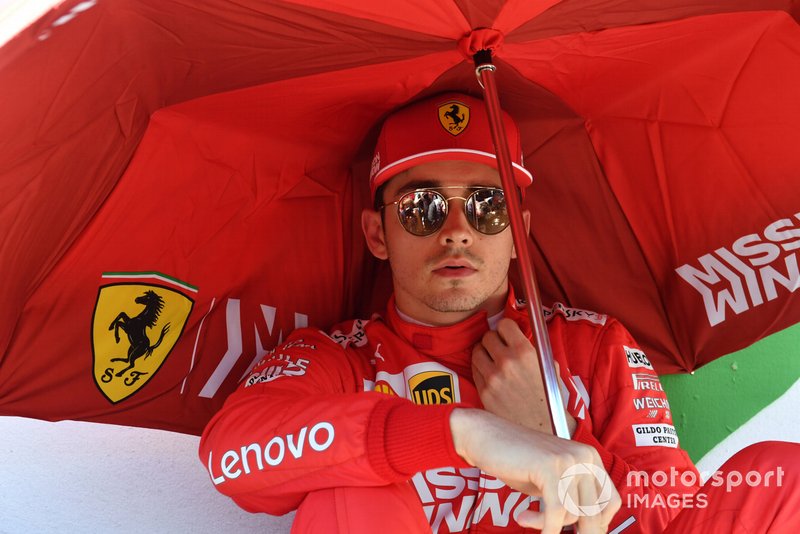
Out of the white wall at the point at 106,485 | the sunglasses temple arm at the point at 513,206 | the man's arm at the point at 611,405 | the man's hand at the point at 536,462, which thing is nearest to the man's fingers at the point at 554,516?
the man's hand at the point at 536,462

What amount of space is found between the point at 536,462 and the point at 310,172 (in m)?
0.96

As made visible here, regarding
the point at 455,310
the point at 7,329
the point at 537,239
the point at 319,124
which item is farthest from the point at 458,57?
the point at 7,329

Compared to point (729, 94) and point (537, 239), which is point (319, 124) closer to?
point (537, 239)

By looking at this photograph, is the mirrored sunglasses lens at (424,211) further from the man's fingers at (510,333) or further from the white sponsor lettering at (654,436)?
the white sponsor lettering at (654,436)

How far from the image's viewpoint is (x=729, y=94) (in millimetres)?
1713

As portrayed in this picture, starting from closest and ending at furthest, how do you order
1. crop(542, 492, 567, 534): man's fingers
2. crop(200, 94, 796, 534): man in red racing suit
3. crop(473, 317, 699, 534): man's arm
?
crop(542, 492, 567, 534): man's fingers < crop(200, 94, 796, 534): man in red racing suit < crop(473, 317, 699, 534): man's arm

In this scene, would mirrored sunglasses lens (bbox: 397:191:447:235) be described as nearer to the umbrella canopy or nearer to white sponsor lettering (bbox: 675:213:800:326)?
the umbrella canopy

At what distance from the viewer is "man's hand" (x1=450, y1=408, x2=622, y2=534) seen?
3.64 feet

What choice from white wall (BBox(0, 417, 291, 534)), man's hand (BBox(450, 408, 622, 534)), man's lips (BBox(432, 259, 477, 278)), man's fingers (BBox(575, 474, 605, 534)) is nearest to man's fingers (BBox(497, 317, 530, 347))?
man's lips (BBox(432, 259, 477, 278))

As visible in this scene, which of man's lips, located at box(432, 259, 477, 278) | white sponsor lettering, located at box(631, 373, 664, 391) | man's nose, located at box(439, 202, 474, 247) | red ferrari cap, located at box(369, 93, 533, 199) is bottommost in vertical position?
white sponsor lettering, located at box(631, 373, 664, 391)

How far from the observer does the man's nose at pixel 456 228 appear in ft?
5.61

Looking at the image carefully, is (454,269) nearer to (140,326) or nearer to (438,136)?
(438,136)

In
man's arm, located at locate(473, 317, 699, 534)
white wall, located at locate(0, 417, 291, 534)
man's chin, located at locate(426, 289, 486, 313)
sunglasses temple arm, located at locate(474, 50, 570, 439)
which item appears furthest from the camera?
white wall, located at locate(0, 417, 291, 534)

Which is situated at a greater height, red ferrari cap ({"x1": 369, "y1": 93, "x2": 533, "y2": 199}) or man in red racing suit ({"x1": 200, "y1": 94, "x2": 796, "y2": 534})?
red ferrari cap ({"x1": 369, "y1": 93, "x2": 533, "y2": 199})
